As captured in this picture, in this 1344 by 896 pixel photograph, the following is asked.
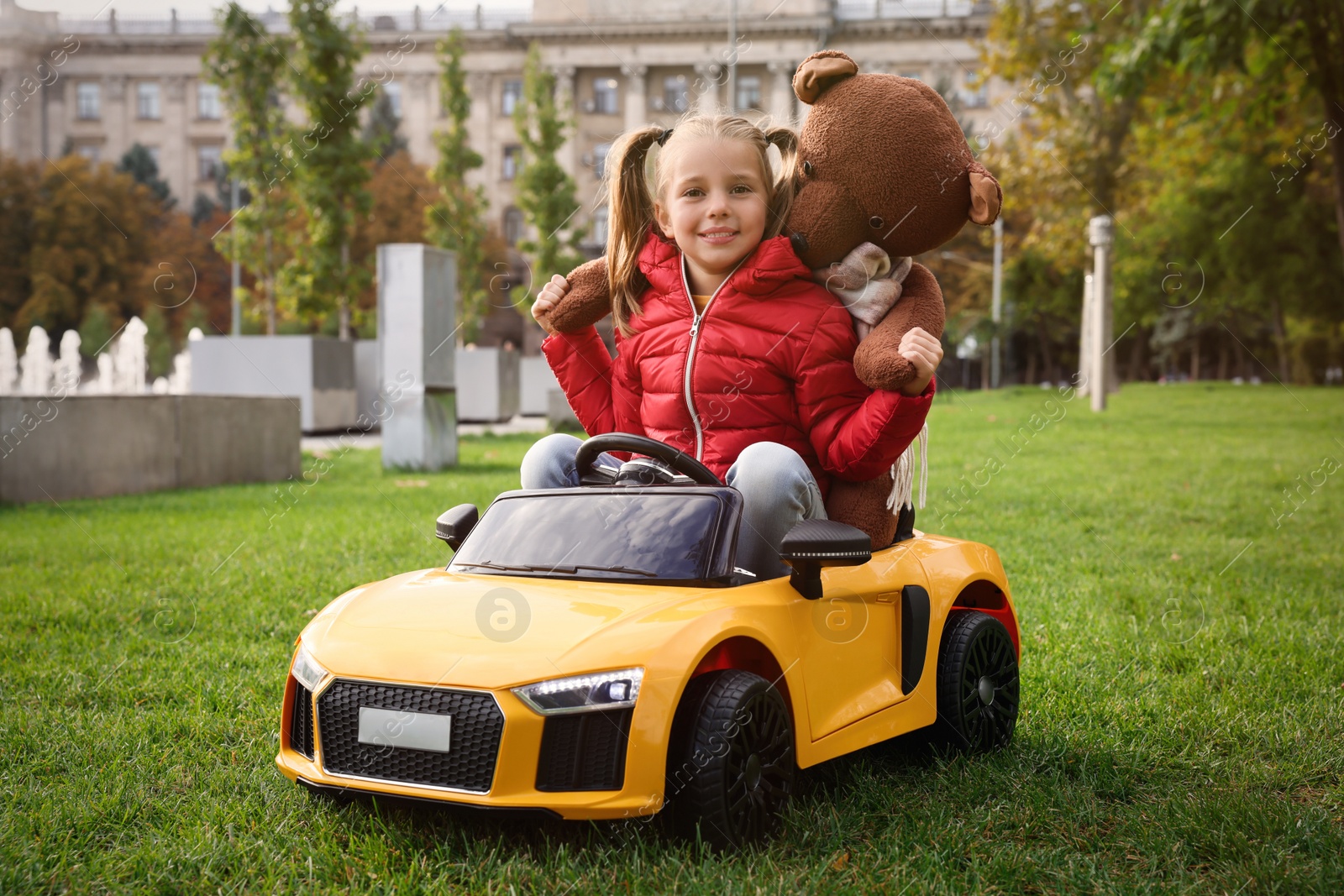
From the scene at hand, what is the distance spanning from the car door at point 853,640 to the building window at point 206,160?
72131 millimetres

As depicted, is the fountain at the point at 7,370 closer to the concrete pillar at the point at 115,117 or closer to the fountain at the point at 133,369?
the fountain at the point at 133,369

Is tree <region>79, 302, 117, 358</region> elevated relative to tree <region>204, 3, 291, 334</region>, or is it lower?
lower

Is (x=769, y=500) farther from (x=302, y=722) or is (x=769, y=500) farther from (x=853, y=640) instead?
(x=302, y=722)

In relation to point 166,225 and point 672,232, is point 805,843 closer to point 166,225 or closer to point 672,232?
point 672,232

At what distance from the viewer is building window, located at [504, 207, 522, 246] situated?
69938 millimetres

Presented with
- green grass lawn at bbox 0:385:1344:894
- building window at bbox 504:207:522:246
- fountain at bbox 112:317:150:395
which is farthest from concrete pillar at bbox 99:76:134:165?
green grass lawn at bbox 0:385:1344:894

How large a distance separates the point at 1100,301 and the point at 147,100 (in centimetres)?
6281

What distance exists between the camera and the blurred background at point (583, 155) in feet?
57.6

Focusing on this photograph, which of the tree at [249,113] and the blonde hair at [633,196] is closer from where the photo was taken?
the blonde hair at [633,196]

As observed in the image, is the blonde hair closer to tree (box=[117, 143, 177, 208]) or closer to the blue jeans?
the blue jeans

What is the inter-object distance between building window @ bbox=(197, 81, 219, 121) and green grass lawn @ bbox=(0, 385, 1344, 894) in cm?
6598

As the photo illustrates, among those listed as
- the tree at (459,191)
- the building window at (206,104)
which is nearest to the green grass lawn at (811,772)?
the tree at (459,191)

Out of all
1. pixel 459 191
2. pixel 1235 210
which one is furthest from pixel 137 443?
pixel 1235 210

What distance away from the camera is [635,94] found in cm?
6681
